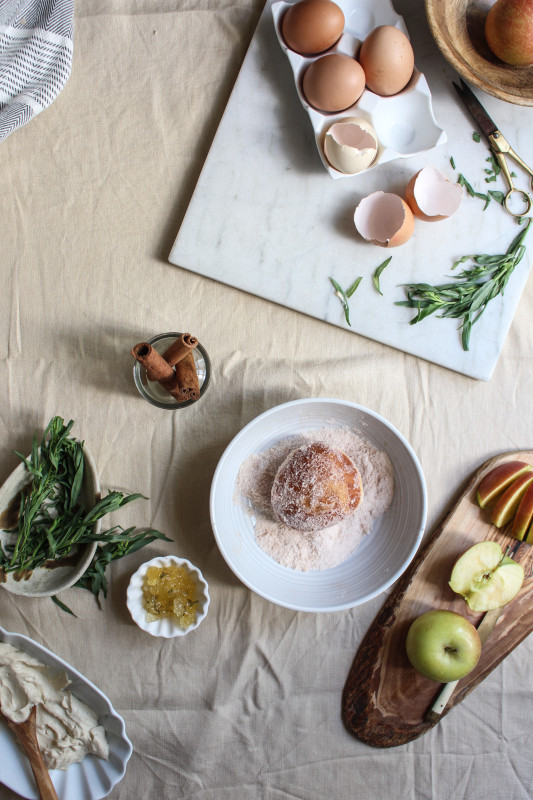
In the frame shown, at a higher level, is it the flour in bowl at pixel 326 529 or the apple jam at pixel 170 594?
the flour in bowl at pixel 326 529

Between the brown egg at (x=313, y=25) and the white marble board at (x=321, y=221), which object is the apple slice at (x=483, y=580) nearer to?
the white marble board at (x=321, y=221)

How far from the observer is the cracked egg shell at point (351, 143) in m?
0.98

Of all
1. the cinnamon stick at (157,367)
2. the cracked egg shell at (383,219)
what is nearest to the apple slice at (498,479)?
the cracked egg shell at (383,219)

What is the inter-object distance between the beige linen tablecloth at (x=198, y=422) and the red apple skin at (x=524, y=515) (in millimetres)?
98

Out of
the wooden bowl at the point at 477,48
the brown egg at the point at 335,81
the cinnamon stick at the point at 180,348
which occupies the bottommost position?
the cinnamon stick at the point at 180,348

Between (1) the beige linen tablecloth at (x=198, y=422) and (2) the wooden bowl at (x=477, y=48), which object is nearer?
(2) the wooden bowl at (x=477, y=48)

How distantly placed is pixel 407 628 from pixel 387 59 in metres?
0.98

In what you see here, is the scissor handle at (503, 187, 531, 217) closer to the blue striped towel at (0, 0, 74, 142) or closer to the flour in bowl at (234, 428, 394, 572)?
the flour in bowl at (234, 428, 394, 572)

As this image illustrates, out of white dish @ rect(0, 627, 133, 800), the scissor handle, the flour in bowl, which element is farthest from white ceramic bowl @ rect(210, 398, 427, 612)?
the scissor handle

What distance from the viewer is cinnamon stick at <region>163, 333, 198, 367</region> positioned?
88 centimetres

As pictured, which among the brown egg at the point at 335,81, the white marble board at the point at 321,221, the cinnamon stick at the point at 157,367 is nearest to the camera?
the cinnamon stick at the point at 157,367

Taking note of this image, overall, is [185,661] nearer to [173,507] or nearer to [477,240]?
[173,507]

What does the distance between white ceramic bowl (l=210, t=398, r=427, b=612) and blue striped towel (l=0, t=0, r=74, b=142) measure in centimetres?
73

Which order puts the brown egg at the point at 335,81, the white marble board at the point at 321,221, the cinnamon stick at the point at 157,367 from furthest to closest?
the white marble board at the point at 321,221 < the brown egg at the point at 335,81 < the cinnamon stick at the point at 157,367
